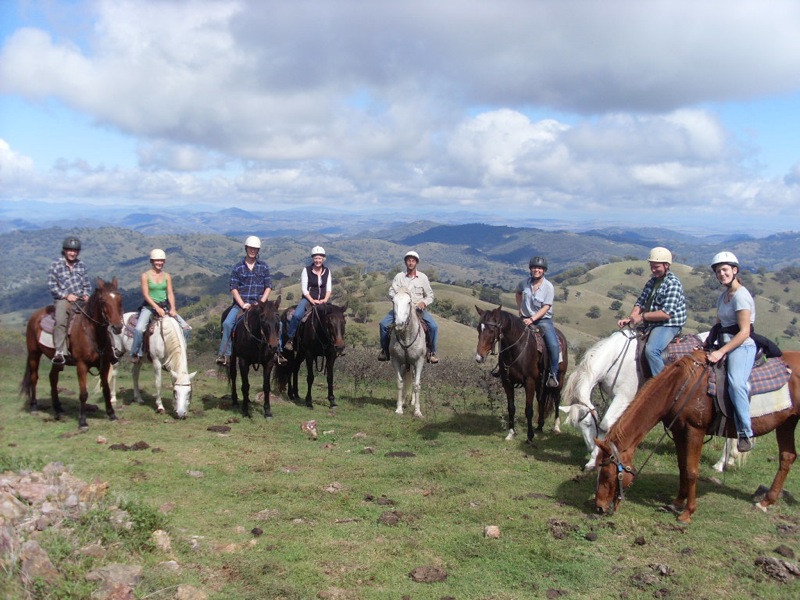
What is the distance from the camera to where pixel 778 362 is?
7.27 m

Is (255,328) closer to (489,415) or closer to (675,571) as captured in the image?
(489,415)

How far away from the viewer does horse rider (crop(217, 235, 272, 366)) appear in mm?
12250

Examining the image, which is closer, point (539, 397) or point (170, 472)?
point (170, 472)

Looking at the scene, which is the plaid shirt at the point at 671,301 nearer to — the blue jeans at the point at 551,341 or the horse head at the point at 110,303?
the blue jeans at the point at 551,341

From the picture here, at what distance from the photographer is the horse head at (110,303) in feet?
32.6

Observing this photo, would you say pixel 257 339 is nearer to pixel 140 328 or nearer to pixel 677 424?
pixel 140 328

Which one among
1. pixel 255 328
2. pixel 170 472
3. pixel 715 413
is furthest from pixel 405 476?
pixel 255 328

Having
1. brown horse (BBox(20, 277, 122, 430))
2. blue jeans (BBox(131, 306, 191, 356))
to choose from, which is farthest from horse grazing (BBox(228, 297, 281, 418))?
brown horse (BBox(20, 277, 122, 430))

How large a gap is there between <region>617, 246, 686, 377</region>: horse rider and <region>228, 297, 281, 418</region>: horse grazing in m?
6.83

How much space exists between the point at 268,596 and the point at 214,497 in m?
2.69

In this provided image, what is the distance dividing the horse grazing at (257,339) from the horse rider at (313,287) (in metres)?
1.33

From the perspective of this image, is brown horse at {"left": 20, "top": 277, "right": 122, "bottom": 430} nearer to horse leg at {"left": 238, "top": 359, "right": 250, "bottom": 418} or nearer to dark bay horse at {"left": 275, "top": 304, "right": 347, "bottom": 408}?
horse leg at {"left": 238, "top": 359, "right": 250, "bottom": 418}

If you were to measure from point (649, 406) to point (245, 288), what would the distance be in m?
8.79

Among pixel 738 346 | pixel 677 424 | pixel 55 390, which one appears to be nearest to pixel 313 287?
pixel 55 390
